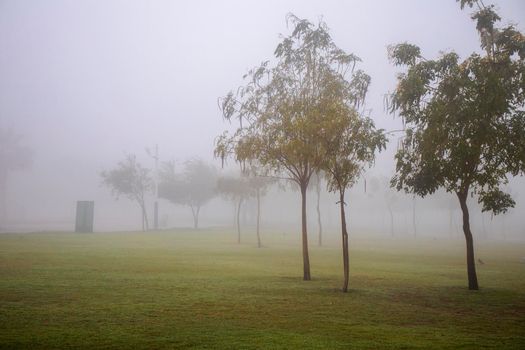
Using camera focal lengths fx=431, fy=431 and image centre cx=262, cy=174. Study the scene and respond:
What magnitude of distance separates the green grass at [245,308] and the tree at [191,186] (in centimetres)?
6324

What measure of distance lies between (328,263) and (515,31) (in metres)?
20.0

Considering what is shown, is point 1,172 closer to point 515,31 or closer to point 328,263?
point 328,263

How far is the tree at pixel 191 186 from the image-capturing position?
9044 centimetres

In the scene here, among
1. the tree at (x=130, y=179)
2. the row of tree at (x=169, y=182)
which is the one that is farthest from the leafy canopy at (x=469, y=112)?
the tree at (x=130, y=179)

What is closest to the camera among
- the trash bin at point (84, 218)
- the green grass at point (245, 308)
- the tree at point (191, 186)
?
the green grass at point (245, 308)

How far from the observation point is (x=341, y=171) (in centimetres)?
2008

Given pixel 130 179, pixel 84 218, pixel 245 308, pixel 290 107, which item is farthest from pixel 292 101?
pixel 130 179

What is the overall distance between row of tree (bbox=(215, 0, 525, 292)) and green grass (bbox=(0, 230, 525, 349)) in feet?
8.19

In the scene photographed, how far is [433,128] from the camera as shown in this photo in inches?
785

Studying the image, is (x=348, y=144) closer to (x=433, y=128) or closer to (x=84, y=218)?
(x=433, y=128)

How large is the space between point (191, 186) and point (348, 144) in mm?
73065

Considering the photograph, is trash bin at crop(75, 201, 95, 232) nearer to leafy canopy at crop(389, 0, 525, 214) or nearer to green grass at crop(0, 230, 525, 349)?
green grass at crop(0, 230, 525, 349)

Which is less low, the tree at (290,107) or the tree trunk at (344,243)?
the tree at (290,107)

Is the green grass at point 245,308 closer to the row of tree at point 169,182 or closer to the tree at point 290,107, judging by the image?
the tree at point 290,107
